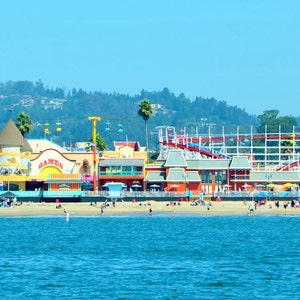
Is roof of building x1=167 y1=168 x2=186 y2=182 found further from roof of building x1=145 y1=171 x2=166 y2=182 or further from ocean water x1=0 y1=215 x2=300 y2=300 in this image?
ocean water x1=0 y1=215 x2=300 y2=300

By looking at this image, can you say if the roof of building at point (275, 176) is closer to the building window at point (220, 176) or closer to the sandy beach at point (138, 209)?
the building window at point (220, 176)

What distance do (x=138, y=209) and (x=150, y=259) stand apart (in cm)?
4546

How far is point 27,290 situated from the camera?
58.1 m

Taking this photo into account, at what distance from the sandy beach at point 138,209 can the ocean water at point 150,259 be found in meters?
Result: 5.80

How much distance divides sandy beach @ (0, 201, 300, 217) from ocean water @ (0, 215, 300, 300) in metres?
5.80

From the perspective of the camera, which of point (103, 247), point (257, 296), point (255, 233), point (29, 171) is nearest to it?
point (257, 296)

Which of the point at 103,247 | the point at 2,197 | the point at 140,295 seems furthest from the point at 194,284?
the point at 2,197

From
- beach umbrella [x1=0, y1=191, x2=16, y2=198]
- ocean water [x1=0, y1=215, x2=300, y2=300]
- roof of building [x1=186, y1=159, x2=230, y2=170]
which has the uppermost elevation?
roof of building [x1=186, y1=159, x2=230, y2=170]

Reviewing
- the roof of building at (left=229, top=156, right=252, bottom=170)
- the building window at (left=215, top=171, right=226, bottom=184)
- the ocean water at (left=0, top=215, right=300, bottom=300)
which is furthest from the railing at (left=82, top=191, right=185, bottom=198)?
the ocean water at (left=0, top=215, right=300, bottom=300)

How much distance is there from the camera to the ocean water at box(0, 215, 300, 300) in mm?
58281

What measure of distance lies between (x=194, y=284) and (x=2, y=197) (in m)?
66.7

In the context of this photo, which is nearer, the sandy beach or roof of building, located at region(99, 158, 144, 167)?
the sandy beach

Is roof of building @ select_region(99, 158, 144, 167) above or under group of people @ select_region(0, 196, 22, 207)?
above

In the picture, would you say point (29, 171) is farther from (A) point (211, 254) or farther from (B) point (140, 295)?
(B) point (140, 295)
